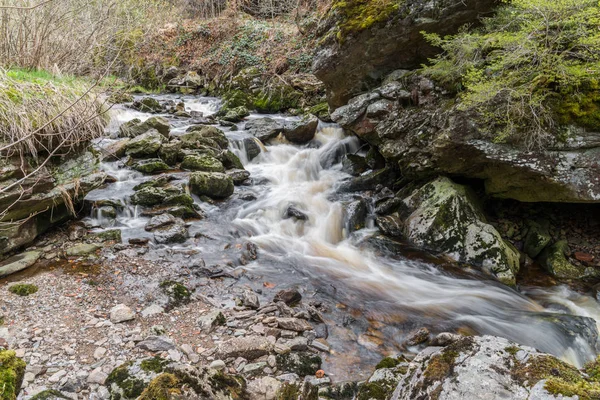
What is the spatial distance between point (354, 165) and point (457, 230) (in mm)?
3697

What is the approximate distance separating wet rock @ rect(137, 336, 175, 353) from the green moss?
711cm

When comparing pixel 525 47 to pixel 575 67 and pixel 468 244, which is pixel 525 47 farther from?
pixel 468 244

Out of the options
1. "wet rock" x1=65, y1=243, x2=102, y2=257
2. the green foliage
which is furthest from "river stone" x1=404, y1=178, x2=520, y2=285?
"wet rock" x1=65, y1=243, x2=102, y2=257

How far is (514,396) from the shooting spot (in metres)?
1.59

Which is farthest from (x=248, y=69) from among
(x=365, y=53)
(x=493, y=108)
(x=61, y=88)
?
(x=493, y=108)

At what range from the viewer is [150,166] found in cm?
878

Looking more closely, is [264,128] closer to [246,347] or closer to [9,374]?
[246,347]

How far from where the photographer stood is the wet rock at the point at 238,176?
30.2 feet

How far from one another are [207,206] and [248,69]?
1071 centimetres

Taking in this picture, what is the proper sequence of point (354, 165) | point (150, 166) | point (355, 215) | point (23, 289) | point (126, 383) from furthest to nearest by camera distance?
point (354, 165), point (150, 166), point (355, 215), point (23, 289), point (126, 383)

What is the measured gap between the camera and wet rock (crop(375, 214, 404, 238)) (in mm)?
7074

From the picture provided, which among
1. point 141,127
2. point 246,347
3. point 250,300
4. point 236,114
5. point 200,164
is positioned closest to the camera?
point 246,347

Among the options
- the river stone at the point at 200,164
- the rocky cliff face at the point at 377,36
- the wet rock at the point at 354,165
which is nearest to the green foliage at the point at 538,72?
the rocky cliff face at the point at 377,36

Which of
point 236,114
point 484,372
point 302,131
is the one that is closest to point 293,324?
point 484,372
